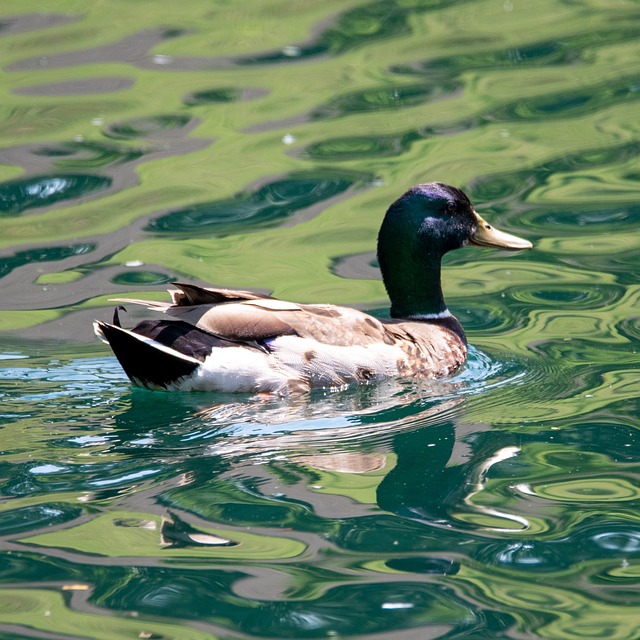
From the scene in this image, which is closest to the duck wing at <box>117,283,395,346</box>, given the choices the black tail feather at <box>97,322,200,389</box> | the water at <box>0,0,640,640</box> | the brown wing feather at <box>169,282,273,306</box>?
the brown wing feather at <box>169,282,273,306</box>

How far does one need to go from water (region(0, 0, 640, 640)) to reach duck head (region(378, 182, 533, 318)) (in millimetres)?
523

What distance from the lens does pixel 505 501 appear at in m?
5.84

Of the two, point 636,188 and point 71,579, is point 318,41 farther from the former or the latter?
point 71,579

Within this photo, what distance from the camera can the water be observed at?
5090mm

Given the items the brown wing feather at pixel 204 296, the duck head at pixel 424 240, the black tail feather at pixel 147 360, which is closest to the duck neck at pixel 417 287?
the duck head at pixel 424 240

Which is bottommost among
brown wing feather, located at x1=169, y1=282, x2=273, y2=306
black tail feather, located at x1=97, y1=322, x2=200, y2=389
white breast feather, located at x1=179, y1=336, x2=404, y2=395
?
white breast feather, located at x1=179, y1=336, x2=404, y2=395

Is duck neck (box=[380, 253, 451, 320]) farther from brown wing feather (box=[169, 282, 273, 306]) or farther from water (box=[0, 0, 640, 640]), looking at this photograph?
brown wing feather (box=[169, 282, 273, 306])

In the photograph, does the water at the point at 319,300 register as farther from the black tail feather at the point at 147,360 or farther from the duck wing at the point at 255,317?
the duck wing at the point at 255,317

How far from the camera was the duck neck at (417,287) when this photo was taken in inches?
332

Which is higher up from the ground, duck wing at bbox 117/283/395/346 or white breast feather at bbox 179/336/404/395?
duck wing at bbox 117/283/395/346

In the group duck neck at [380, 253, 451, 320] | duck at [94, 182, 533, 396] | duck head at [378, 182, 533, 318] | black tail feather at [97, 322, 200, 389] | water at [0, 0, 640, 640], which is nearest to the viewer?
water at [0, 0, 640, 640]

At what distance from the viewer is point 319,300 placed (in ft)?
30.1

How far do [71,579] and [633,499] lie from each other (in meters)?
2.56

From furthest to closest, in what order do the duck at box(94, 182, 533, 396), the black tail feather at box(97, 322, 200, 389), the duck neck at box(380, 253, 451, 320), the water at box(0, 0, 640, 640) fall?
the duck neck at box(380, 253, 451, 320) → the duck at box(94, 182, 533, 396) → the black tail feather at box(97, 322, 200, 389) → the water at box(0, 0, 640, 640)
